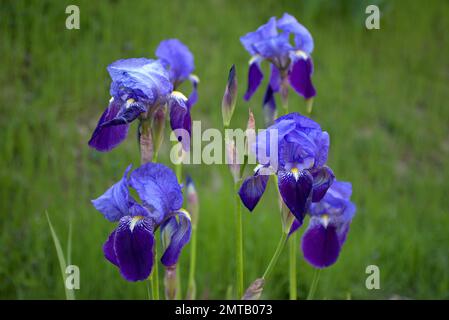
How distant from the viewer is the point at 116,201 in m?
1.60

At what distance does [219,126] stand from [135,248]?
272cm

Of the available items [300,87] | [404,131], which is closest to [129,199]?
[300,87]

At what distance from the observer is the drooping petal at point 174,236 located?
1.57m

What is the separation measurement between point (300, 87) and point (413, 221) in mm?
2094

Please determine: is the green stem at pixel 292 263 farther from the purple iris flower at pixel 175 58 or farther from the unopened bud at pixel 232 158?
the purple iris flower at pixel 175 58

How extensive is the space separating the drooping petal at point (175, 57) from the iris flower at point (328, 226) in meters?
0.76

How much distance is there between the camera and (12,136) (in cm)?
361

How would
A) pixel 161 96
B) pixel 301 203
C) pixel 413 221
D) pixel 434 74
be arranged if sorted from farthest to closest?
pixel 434 74 → pixel 413 221 → pixel 161 96 → pixel 301 203

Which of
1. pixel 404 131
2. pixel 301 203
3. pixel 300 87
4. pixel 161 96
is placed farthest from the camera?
pixel 404 131

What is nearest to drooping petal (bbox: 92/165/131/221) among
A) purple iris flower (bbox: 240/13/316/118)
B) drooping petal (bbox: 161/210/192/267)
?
drooping petal (bbox: 161/210/192/267)

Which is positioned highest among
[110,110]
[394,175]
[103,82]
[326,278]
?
[103,82]

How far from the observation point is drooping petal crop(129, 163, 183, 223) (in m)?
1.55

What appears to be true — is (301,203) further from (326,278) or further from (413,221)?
(413,221)

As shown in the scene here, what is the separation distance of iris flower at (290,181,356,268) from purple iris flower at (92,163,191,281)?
60cm
